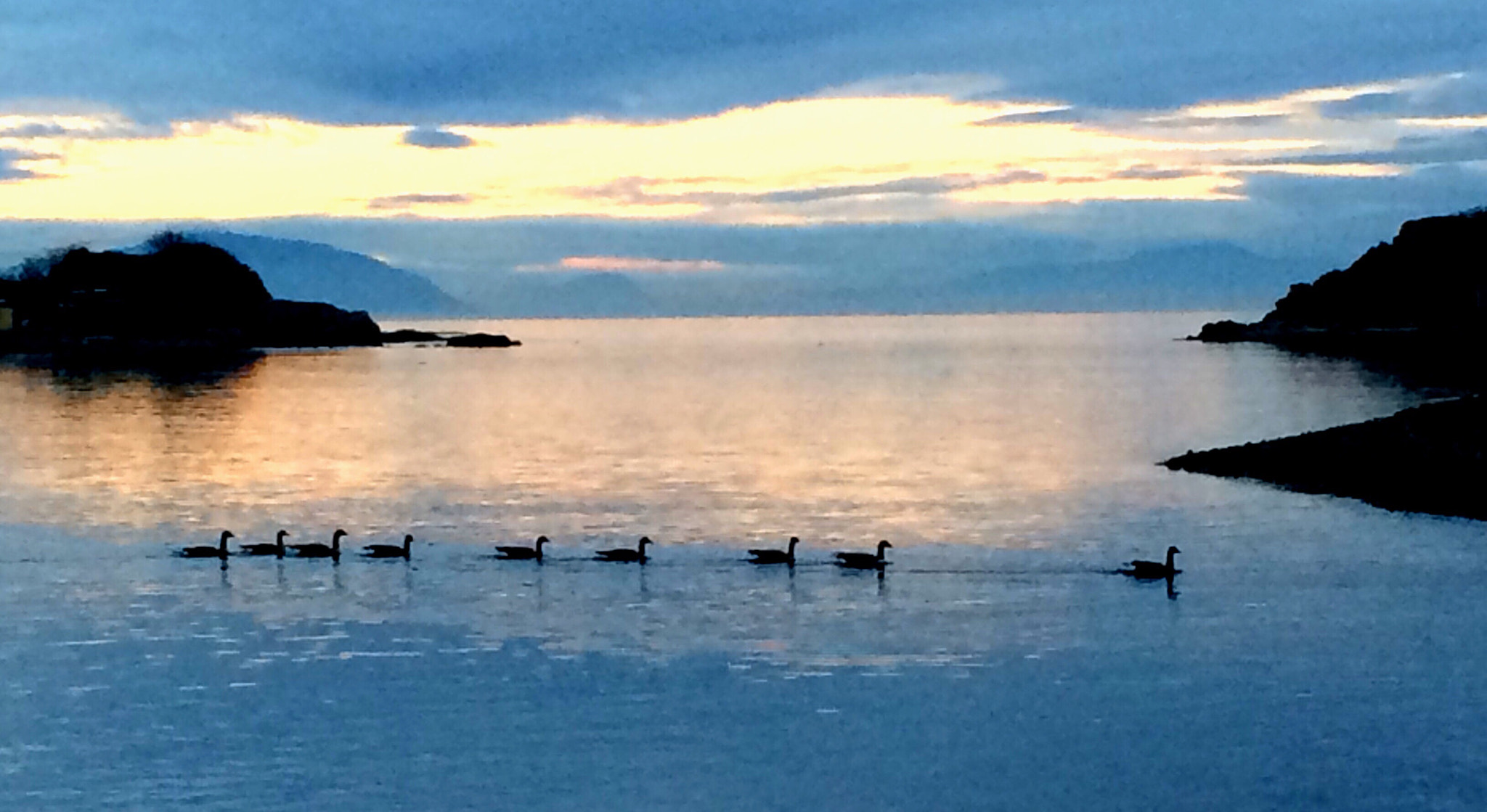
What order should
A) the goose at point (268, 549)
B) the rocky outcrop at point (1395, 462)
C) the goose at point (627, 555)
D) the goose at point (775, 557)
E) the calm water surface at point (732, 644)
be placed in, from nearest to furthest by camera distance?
the calm water surface at point (732, 644)
the goose at point (775, 557)
the goose at point (627, 555)
the goose at point (268, 549)
the rocky outcrop at point (1395, 462)

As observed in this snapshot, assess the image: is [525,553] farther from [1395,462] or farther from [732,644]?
[1395,462]

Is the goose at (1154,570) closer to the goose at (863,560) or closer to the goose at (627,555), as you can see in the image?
the goose at (863,560)

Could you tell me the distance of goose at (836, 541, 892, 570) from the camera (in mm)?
46844

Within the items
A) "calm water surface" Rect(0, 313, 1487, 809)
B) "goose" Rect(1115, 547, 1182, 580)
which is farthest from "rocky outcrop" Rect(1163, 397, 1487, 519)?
"goose" Rect(1115, 547, 1182, 580)

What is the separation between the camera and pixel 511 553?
4869cm

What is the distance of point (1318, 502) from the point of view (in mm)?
58375

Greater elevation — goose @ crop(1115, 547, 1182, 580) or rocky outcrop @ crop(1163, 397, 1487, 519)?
rocky outcrop @ crop(1163, 397, 1487, 519)

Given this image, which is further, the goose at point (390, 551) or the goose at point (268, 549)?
the goose at point (268, 549)

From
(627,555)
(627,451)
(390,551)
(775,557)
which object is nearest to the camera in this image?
(775,557)

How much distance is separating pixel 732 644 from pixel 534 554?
524 inches

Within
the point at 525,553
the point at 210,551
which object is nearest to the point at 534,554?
the point at 525,553

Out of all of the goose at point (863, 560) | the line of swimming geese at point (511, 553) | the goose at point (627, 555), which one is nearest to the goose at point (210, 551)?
the line of swimming geese at point (511, 553)

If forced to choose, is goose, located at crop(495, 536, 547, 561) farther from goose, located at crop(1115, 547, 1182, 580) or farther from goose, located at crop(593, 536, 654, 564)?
goose, located at crop(1115, 547, 1182, 580)

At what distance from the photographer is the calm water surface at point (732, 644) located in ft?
91.1
